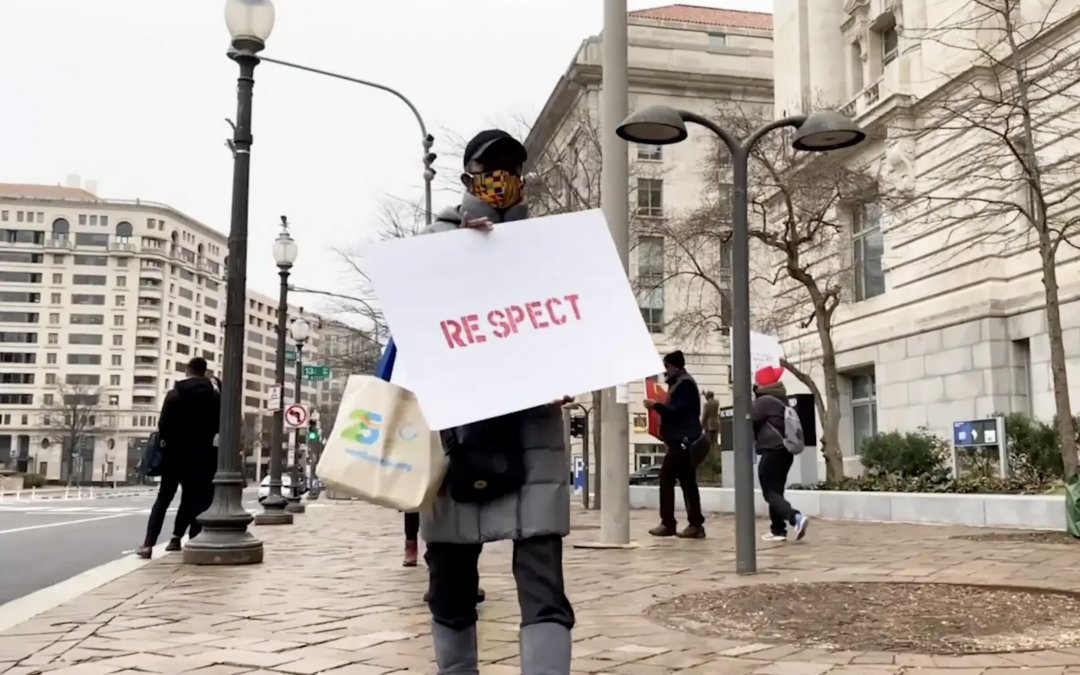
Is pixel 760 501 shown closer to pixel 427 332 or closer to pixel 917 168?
pixel 917 168

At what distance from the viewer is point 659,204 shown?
166 feet

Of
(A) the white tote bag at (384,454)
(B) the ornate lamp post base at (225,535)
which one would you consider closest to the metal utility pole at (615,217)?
(B) the ornate lamp post base at (225,535)

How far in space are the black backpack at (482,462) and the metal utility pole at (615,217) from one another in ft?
23.2

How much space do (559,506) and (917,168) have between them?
24129 millimetres

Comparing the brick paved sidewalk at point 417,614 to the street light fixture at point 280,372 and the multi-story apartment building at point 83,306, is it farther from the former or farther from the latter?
the multi-story apartment building at point 83,306

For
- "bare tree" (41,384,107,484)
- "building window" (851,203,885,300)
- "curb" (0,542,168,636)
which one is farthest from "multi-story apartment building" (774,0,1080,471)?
"bare tree" (41,384,107,484)

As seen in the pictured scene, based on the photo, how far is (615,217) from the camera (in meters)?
10.6

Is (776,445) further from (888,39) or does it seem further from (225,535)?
(888,39)

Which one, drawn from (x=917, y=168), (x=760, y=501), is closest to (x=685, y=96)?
(x=917, y=168)

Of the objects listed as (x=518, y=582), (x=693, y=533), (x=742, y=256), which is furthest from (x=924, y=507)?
(x=518, y=582)

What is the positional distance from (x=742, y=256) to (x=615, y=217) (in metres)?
2.32

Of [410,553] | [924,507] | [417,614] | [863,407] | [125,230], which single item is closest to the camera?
[417,614]

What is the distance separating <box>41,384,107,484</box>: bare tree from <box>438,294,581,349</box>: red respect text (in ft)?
398

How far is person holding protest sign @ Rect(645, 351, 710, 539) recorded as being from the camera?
35.8 ft
